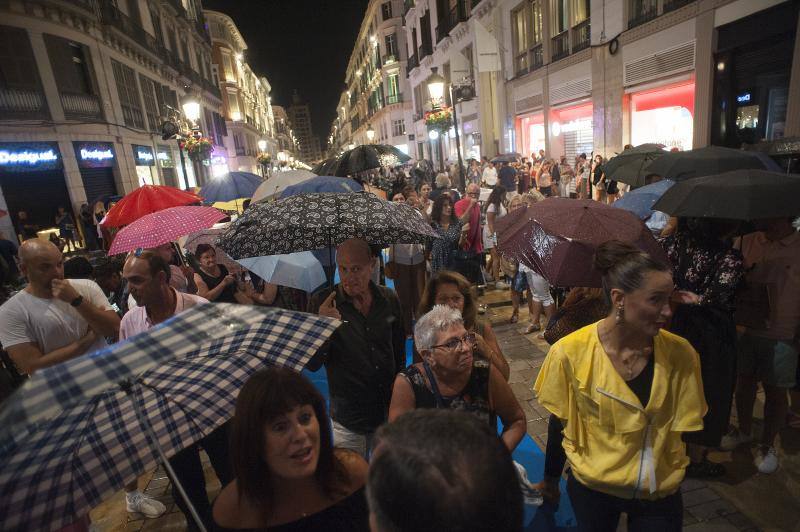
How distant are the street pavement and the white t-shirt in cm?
161

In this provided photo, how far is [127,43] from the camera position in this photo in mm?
20391

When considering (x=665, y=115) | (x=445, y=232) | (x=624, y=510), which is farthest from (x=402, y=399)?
(x=665, y=115)

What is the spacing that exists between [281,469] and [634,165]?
654 cm

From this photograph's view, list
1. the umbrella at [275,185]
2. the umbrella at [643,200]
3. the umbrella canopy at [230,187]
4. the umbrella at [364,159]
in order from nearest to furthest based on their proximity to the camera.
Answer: the umbrella at [643,200] < the umbrella at [275,185] < the umbrella canopy at [230,187] < the umbrella at [364,159]

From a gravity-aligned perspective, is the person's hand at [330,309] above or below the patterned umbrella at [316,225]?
below

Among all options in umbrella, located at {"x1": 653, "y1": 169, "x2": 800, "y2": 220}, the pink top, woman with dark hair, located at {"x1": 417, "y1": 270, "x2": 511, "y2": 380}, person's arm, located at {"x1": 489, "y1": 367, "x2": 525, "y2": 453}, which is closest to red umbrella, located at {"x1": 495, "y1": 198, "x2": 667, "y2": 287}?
umbrella, located at {"x1": 653, "y1": 169, "x2": 800, "y2": 220}

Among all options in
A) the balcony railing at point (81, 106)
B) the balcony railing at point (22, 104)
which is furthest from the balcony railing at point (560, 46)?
the balcony railing at point (22, 104)

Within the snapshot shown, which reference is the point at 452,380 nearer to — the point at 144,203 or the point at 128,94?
the point at 144,203

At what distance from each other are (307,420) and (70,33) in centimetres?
2090

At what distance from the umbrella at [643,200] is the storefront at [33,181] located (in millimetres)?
18073

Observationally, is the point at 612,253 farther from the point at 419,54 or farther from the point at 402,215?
the point at 419,54

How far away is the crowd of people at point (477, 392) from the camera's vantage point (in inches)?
39.9

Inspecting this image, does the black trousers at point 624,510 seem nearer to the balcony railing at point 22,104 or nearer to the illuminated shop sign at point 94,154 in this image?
the balcony railing at point 22,104

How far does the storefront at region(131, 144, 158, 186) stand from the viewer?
66.9 ft
